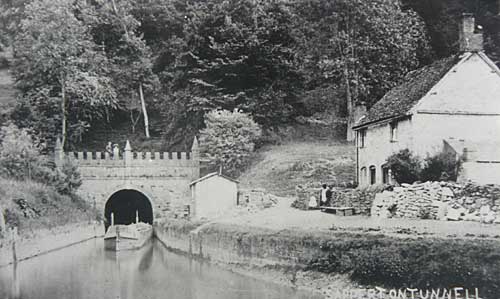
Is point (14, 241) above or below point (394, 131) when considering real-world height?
below

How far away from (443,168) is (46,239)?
17.6 m

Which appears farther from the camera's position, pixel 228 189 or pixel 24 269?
pixel 228 189

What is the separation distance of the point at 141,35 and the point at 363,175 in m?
22.6

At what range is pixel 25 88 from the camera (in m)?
45.7

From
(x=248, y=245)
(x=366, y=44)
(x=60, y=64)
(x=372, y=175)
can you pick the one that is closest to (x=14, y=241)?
(x=248, y=245)

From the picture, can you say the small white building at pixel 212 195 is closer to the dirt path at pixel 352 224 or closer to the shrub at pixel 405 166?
the dirt path at pixel 352 224

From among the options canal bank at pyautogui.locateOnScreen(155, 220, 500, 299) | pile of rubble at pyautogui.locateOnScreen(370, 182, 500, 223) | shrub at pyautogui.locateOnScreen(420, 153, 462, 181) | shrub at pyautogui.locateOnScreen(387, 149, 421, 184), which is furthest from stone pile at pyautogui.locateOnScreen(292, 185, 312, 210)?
shrub at pyautogui.locateOnScreen(420, 153, 462, 181)

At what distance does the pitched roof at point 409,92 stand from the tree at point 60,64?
65.8ft

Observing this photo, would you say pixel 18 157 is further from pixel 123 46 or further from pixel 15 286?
pixel 15 286

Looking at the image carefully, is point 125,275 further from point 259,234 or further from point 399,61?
point 399,61

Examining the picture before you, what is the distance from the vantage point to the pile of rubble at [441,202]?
21.8 m

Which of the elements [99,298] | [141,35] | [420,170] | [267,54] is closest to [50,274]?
[99,298]

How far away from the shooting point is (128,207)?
1885 inches

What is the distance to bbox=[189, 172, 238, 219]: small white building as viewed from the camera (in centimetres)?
3462
